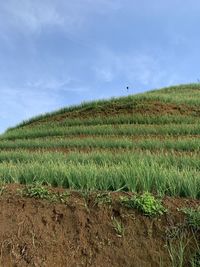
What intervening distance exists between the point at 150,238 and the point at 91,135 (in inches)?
505

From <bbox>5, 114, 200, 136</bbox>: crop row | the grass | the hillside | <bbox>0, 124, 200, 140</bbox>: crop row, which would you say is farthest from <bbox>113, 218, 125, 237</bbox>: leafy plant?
<bbox>5, 114, 200, 136</bbox>: crop row

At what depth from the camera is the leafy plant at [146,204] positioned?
490 centimetres

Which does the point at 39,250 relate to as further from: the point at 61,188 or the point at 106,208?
the point at 61,188

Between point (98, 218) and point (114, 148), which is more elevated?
point (114, 148)

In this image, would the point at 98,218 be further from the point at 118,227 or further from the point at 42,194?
the point at 42,194

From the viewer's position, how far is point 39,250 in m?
4.76

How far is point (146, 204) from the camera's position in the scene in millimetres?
4949

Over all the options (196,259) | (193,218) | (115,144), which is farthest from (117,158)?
(196,259)

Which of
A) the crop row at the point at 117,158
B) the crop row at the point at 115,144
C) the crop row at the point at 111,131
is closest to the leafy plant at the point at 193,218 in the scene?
the crop row at the point at 117,158

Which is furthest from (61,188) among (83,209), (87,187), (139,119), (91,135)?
(139,119)

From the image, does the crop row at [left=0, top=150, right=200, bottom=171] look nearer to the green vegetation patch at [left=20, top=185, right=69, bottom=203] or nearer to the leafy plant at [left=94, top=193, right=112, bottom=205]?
the leafy plant at [left=94, top=193, right=112, bottom=205]

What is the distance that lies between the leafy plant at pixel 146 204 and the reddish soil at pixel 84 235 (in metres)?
0.05

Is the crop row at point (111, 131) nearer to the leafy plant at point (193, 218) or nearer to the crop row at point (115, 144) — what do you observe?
the crop row at point (115, 144)

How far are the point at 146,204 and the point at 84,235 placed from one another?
2.17 ft
